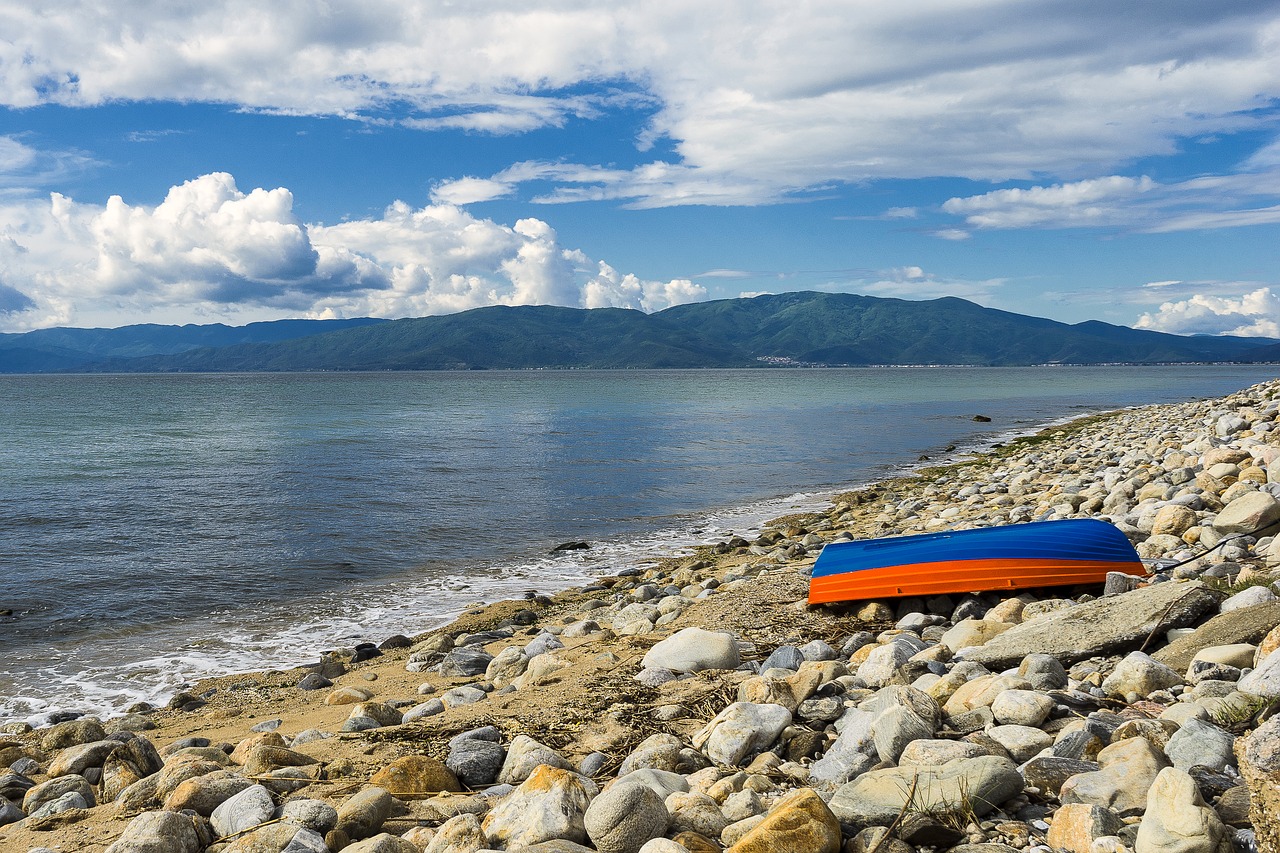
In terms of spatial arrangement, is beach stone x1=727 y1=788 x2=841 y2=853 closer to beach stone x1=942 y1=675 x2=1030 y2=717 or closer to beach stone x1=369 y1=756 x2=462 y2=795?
beach stone x1=942 y1=675 x2=1030 y2=717

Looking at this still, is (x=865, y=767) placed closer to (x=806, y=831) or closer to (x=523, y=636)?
(x=806, y=831)

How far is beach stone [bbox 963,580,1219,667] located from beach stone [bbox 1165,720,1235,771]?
195 cm

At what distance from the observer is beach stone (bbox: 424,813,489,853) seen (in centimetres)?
Answer: 413

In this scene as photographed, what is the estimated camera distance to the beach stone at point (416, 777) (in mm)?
5164

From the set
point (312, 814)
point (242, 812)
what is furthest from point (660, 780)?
point (242, 812)

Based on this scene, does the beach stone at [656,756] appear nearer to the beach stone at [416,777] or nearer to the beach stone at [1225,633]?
the beach stone at [416,777]

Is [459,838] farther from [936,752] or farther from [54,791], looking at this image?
[54,791]

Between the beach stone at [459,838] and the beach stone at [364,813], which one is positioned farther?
the beach stone at [364,813]

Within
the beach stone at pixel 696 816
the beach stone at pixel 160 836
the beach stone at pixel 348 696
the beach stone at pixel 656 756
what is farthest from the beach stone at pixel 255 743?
the beach stone at pixel 696 816

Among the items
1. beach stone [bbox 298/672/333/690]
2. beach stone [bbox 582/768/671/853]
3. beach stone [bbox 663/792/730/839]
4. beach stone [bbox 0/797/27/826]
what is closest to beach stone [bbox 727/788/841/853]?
beach stone [bbox 663/792/730/839]

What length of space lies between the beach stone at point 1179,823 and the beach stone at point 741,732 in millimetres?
2284

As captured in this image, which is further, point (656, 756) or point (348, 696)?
point (348, 696)

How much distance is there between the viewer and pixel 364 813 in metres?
4.64

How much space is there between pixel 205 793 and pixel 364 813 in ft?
3.80
